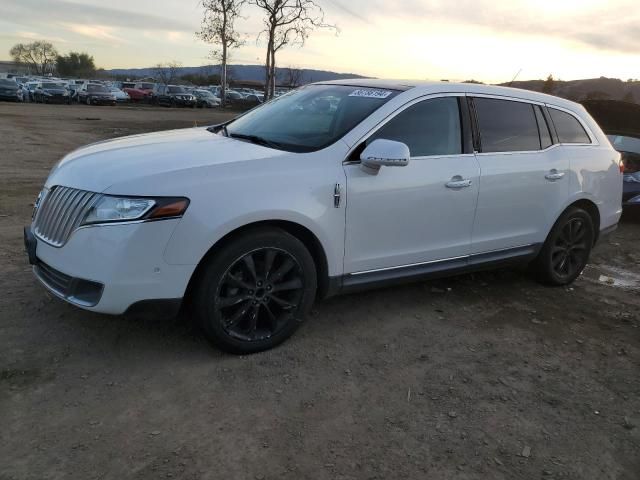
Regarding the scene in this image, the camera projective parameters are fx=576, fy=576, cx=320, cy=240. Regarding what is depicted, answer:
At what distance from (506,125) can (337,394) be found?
2709 millimetres

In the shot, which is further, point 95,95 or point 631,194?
point 95,95

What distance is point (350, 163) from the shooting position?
3764 mm

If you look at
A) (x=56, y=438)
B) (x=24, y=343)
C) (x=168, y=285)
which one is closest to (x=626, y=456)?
(x=168, y=285)

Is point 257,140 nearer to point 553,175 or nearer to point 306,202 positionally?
point 306,202

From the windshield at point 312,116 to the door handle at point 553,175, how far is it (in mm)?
1630

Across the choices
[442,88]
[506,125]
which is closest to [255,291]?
[442,88]

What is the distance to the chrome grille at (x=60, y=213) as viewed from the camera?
3.26 metres

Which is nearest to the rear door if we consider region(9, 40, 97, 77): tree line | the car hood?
the car hood

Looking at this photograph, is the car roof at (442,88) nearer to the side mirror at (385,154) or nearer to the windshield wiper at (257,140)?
the side mirror at (385,154)

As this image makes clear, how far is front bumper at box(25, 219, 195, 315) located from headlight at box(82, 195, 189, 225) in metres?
0.04

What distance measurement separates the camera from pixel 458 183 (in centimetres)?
423

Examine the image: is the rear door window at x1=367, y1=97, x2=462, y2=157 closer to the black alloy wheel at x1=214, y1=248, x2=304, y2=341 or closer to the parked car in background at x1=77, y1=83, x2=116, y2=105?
the black alloy wheel at x1=214, y1=248, x2=304, y2=341

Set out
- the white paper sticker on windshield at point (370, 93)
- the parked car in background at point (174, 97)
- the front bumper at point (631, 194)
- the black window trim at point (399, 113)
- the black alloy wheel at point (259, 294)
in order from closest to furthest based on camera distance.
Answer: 1. the black alloy wheel at point (259, 294)
2. the black window trim at point (399, 113)
3. the white paper sticker on windshield at point (370, 93)
4. the front bumper at point (631, 194)
5. the parked car in background at point (174, 97)

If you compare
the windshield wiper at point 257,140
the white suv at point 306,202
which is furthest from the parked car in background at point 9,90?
the windshield wiper at point 257,140
